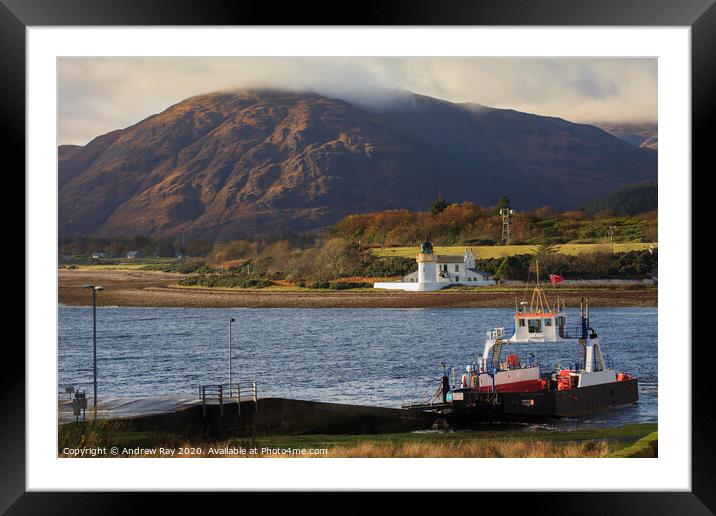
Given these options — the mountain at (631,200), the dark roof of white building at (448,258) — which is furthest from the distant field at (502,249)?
the mountain at (631,200)

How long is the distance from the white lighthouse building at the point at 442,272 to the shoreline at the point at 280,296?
0.30 meters

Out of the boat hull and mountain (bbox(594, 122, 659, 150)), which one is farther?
mountain (bbox(594, 122, 659, 150))

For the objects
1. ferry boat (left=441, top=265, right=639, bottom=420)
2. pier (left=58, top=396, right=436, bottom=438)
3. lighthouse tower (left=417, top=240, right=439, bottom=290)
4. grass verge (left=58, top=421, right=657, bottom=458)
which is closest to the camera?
grass verge (left=58, top=421, right=657, bottom=458)

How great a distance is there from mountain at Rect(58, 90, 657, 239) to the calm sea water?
2.86 metres

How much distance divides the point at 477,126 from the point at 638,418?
35.6ft

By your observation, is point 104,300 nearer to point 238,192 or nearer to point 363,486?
point 238,192

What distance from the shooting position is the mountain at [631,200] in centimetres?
2081

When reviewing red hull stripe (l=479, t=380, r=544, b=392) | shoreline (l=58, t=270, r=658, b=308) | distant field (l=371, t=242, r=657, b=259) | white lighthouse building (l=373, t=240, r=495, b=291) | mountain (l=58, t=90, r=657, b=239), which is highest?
mountain (l=58, t=90, r=657, b=239)

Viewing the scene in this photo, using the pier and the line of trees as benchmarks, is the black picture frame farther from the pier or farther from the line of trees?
the line of trees

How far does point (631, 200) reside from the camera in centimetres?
2112

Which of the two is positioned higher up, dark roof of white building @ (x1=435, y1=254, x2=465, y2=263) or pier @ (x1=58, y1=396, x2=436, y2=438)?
dark roof of white building @ (x1=435, y1=254, x2=465, y2=263)

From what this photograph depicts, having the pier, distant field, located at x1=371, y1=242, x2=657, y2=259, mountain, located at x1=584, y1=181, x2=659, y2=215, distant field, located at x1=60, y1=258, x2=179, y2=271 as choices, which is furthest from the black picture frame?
distant field, located at x1=60, y1=258, x2=179, y2=271

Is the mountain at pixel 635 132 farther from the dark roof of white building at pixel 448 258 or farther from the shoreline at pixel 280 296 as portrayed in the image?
the dark roof of white building at pixel 448 258

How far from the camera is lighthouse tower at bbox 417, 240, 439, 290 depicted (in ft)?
73.3
